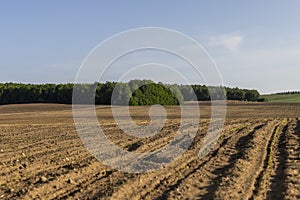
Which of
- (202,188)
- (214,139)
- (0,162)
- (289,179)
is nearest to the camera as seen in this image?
(202,188)

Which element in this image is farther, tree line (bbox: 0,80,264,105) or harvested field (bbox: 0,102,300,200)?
tree line (bbox: 0,80,264,105)

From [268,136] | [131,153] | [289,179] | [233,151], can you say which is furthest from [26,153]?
[268,136]

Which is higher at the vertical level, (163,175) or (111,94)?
(111,94)

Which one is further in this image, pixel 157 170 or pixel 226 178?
pixel 157 170

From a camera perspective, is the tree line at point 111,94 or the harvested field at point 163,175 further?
the tree line at point 111,94

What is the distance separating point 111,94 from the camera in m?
62.7

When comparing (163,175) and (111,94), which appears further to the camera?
(111,94)

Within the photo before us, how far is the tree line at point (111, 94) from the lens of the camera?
49.2 metres

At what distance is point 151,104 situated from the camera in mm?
51938

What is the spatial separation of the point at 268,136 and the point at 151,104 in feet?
119

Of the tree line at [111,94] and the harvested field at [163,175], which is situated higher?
the tree line at [111,94]

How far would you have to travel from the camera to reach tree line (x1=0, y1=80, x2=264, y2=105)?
49231 mm

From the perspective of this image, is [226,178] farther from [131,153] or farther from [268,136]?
[268,136]

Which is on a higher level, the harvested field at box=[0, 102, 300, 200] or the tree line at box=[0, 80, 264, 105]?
the tree line at box=[0, 80, 264, 105]
